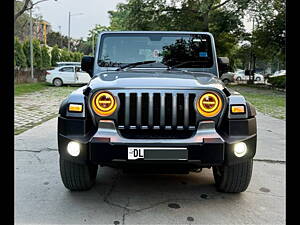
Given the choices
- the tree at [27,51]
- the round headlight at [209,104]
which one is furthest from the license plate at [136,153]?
the tree at [27,51]

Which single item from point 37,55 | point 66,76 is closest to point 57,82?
point 66,76

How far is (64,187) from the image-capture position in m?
3.36

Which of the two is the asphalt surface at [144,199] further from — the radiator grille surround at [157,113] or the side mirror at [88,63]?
the side mirror at [88,63]

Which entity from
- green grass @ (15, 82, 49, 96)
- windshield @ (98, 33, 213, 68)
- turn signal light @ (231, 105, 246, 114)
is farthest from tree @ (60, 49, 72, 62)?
turn signal light @ (231, 105, 246, 114)

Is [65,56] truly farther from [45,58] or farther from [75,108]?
[75,108]

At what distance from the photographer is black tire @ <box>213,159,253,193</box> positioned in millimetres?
2943

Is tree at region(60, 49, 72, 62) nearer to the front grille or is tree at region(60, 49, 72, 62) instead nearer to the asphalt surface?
the asphalt surface

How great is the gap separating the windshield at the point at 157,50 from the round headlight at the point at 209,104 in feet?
4.08

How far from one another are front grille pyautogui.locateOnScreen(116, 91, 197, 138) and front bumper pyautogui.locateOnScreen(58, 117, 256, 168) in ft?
0.33

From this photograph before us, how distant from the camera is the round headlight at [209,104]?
8.64 feet
